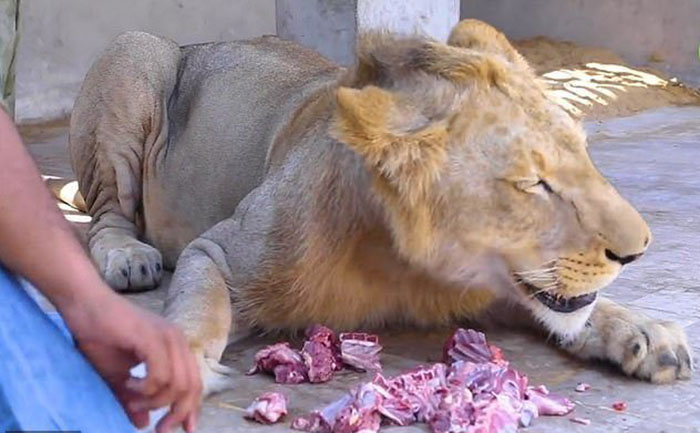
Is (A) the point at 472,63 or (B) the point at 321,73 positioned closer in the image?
(A) the point at 472,63

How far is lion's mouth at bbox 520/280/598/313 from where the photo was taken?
2.72 meters

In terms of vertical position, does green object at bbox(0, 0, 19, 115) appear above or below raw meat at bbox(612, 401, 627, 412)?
above

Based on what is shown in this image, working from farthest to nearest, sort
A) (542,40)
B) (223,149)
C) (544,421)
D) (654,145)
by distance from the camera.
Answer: (542,40)
(654,145)
(223,149)
(544,421)

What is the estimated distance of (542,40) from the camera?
11430 millimetres

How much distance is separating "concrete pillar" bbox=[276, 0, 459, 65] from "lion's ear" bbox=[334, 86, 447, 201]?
3.07 m

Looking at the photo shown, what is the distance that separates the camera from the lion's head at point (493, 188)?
263cm

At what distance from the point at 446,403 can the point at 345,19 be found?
351 cm

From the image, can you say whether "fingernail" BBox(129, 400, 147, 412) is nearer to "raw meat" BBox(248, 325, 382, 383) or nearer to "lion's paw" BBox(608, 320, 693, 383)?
"raw meat" BBox(248, 325, 382, 383)

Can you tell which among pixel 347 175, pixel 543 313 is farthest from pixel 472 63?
pixel 543 313

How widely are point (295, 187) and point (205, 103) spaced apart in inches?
43.1

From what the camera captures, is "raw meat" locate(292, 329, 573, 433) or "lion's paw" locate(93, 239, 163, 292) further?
"lion's paw" locate(93, 239, 163, 292)

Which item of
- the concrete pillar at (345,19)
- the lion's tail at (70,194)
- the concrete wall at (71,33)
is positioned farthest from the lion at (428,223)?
the concrete wall at (71,33)

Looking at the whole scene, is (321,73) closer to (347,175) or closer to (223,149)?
(223,149)

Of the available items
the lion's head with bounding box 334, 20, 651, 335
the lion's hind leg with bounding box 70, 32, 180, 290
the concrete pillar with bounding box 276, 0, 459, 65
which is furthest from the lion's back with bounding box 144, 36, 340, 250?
the concrete pillar with bounding box 276, 0, 459, 65
